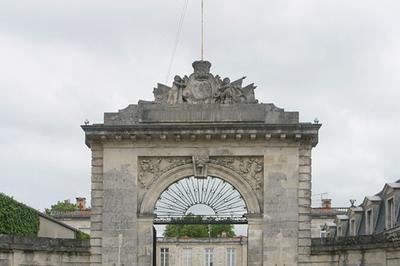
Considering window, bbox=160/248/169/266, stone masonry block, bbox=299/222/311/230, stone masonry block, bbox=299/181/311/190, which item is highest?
stone masonry block, bbox=299/181/311/190

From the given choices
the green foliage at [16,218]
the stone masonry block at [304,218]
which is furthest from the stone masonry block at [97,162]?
the green foliage at [16,218]

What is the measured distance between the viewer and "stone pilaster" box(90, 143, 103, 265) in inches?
1030

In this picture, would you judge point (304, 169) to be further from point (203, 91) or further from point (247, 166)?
point (203, 91)

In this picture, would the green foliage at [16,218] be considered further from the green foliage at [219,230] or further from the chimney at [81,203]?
the green foliage at [219,230]

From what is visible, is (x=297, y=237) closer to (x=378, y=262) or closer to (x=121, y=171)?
(x=378, y=262)

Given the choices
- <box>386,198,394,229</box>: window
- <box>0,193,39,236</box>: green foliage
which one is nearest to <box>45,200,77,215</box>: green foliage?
<box>0,193,39,236</box>: green foliage

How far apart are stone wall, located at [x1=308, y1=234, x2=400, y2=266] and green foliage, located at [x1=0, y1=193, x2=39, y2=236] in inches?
473

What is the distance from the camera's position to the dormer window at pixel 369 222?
32.7 m

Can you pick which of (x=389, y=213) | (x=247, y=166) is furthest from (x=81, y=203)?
(x=247, y=166)

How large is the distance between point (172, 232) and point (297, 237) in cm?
4920

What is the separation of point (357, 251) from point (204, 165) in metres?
5.21

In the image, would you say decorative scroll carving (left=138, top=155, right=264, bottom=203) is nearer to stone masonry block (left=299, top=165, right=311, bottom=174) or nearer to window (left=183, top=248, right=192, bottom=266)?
stone masonry block (left=299, top=165, right=311, bottom=174)

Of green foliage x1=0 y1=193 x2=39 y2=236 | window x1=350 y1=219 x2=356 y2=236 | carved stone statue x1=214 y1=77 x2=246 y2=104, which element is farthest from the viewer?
window x1=350 y1=219 x2=356 y2=236

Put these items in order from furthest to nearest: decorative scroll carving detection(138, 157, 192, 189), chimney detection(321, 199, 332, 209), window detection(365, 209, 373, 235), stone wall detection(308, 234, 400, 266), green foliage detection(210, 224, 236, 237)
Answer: green foliage detection(210, 224, 236, 237) < chimney detection(321, 199, 332, 209) < window detection(365, 209, 373, 235) < decorative scroll carving detection(138, 157, 192, 189) < stone wall detection(308, 234, 400, 266)
